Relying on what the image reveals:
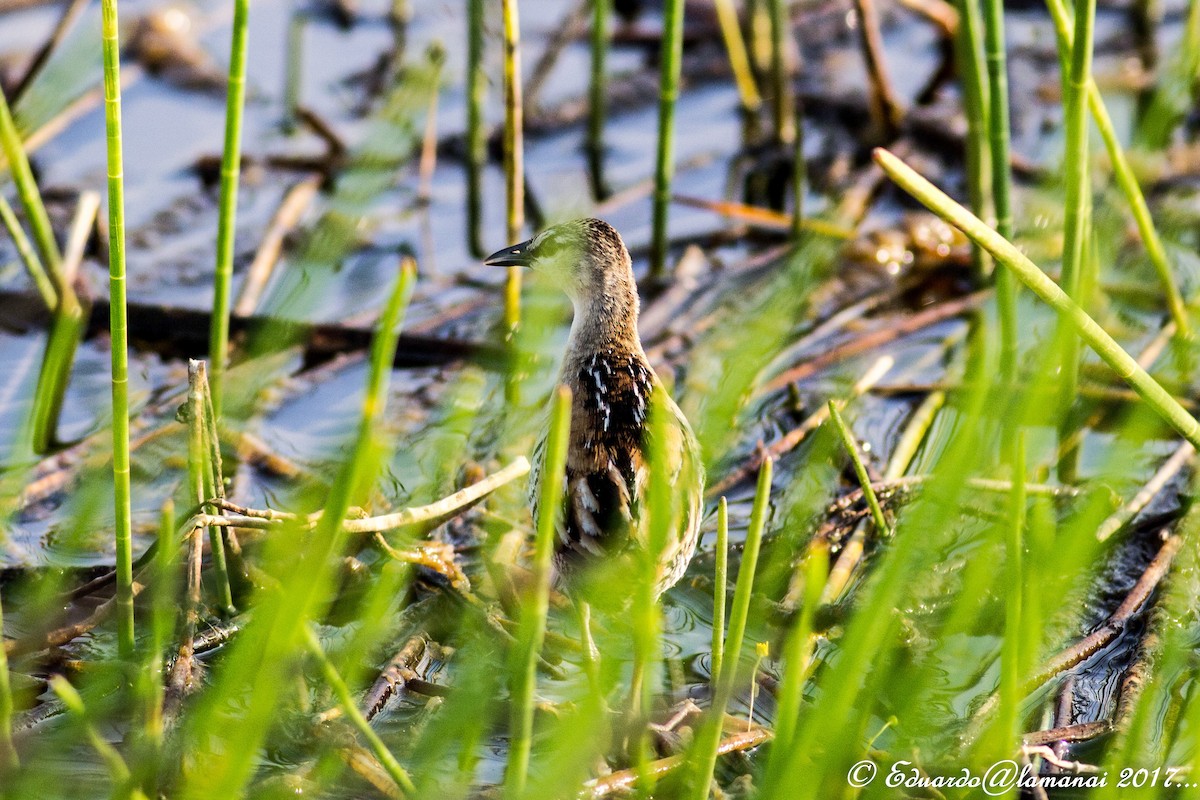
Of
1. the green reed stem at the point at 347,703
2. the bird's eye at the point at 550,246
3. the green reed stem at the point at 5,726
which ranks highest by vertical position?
the bird's eye at the point at 550,246

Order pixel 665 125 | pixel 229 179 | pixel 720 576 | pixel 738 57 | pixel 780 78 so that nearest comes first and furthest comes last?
pixel 720 576, pixel 229 179, pixel 665 125, pixel 780 78, pixel 738 57

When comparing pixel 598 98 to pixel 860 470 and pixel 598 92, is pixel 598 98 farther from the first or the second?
pixel 860 470

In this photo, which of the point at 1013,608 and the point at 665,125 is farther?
the point at 665,125

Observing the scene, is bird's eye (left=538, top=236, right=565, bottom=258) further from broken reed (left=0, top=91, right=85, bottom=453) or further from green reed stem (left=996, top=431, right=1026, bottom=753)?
green reed stem (left=996, top=431, right=1026, bottom=753)

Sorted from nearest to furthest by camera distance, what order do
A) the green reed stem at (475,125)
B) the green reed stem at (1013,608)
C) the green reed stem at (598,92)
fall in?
the green reed stem at (1013,608), the green reed stem at (475,125), the green reed stem at (598,92)

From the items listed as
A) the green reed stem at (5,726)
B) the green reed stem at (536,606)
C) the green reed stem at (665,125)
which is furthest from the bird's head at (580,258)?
the green reed stem at (5,726)

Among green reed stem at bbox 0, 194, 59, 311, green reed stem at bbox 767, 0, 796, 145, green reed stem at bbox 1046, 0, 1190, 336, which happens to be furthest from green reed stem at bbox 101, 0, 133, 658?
green reed stem at bbox 767, 0, 796, 145

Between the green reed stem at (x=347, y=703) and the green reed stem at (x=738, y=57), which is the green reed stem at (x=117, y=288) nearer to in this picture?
the green reed stem at (x=347, y=703)

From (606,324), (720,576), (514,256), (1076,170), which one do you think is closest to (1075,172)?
(1076,170)
